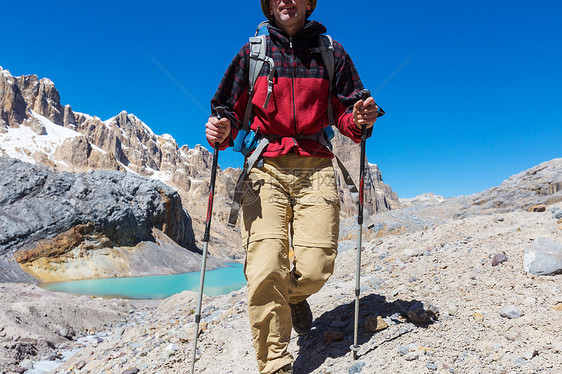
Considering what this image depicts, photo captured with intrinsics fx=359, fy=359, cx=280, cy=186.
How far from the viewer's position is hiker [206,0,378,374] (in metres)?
3.23

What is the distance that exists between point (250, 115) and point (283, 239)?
137 cm

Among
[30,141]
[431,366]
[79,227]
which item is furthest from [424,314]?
[30,141]

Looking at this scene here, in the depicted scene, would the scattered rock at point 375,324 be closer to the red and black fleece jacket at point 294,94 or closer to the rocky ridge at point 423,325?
the rocky ridge at point 423,325

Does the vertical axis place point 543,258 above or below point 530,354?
above

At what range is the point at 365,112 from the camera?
3504 millimetres

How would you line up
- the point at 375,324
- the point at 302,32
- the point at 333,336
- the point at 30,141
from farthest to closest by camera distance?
the point at 30,141, the point at 333,336, the point at 375,324, the point at 302,32

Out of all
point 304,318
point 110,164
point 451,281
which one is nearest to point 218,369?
point 304,318

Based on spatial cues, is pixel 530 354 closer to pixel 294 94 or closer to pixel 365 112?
pixel 365 112

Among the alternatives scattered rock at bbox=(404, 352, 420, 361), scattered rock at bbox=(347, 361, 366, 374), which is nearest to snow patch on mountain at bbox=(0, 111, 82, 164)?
scattered rock at bbox=(347, 361, 366, 374)

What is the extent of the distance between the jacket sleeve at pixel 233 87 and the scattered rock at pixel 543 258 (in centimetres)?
375

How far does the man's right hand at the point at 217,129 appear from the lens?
3541mm

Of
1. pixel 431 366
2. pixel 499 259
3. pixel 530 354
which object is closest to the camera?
pixel 530 354

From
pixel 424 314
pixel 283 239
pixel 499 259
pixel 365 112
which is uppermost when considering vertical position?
pixel 365 112

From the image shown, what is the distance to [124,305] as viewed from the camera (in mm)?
15109
